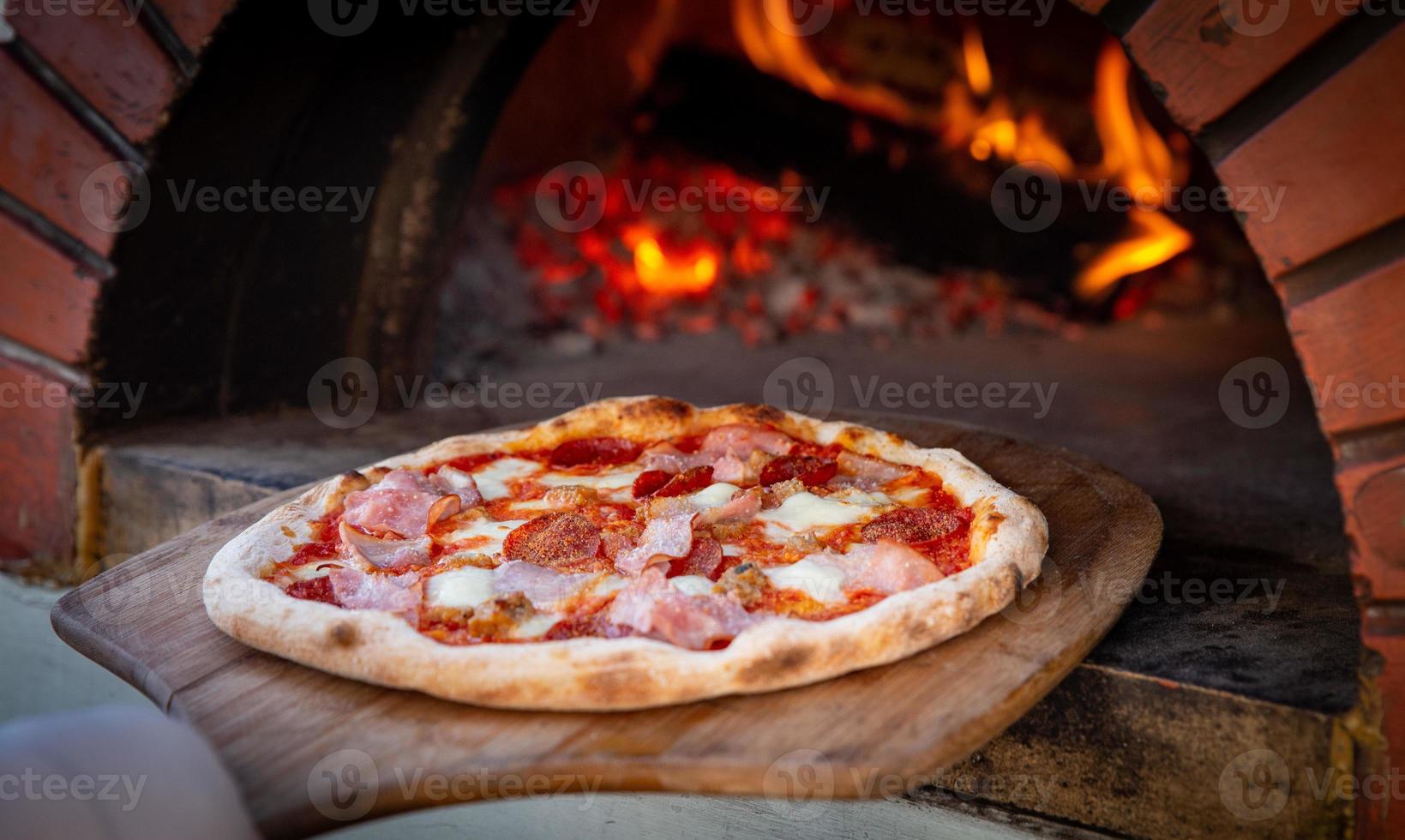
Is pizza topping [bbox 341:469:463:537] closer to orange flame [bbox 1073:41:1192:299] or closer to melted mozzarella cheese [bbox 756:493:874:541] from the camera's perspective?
melted mozzarella cheese [bbox 756:493:874:541]

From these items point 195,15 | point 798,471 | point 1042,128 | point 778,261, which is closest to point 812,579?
point 798,471

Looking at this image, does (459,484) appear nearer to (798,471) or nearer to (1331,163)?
(798,471)

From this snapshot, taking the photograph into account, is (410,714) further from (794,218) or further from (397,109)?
(794,218)

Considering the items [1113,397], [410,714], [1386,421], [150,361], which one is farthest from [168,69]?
[1113,397]

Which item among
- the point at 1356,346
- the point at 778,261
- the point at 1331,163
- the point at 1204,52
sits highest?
the point at 778,261

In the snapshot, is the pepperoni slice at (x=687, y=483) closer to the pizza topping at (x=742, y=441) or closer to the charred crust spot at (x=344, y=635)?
the pizza topping at (x=742, y=441)

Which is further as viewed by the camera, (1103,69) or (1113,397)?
(1103,69)

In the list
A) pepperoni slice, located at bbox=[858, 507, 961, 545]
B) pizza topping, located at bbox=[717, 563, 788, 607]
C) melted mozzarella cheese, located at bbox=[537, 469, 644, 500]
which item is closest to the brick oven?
pepperoni slice, located at bbox=[858, 507, 961, 545]
